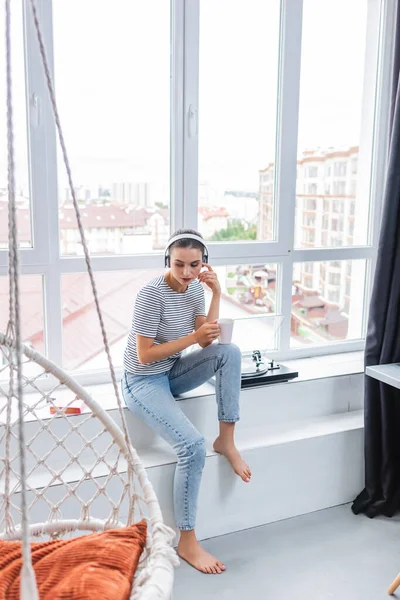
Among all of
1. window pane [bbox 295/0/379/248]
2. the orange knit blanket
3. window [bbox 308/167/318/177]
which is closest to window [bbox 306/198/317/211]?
window pane [bbox 295/0/379/248]

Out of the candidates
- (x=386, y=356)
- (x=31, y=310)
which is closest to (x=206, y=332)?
(x=31, y=310)

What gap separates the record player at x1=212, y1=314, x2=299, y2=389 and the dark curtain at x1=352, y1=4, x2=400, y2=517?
36cm

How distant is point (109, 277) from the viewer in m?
2.51

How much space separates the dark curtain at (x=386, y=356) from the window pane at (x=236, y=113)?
56cm

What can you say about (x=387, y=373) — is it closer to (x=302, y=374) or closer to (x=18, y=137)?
(x=302, y=374)

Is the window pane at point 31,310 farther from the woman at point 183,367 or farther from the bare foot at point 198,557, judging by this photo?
the bare foot at point 198,557

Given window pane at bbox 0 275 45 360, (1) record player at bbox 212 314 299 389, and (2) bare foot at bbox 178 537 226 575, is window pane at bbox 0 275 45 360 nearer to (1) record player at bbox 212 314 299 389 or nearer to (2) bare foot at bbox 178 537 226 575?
(1) record player at bbox 212 314 299 389

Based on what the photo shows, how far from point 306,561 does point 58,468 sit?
932 mm

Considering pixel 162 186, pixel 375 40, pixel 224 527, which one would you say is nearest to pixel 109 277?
pixel 162 186

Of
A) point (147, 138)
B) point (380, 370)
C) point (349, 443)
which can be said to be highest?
point (147, 138)

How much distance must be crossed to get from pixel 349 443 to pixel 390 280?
2.30ft

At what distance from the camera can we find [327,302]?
10.0 ft

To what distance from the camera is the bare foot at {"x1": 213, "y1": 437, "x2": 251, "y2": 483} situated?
2148mm

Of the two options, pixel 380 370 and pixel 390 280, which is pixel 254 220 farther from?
pixel 380 370
